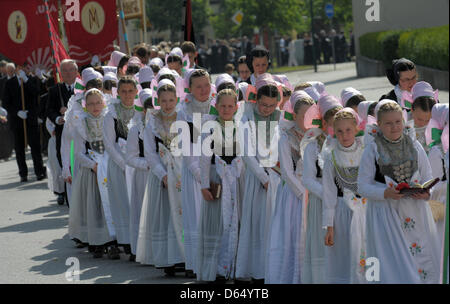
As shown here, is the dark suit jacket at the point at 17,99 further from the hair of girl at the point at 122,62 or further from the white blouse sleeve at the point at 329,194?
the white blouse sleeve at the point at 329,194

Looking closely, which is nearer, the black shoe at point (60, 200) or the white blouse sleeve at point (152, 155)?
the white blouse sleeve at point (152, 155)

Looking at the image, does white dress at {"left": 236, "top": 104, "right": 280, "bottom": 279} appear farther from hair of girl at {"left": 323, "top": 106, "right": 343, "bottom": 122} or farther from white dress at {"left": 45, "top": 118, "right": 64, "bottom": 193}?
white dress at {"left": 45, "top": 118, "right": 64, "bottom": 193}

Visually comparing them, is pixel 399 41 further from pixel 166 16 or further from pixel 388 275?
pixel 166 16

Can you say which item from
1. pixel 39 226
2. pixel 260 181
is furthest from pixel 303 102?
pixel 39 226

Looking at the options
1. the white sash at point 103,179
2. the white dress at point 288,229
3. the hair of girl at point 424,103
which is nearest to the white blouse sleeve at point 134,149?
the white sash at point 103,179

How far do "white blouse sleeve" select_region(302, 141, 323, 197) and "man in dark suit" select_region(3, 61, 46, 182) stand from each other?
1176 cm

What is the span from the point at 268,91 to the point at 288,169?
0.83 metres

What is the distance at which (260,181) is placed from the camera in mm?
8000

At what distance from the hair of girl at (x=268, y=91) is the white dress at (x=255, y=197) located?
0.18 meters

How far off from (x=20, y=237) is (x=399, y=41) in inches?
733

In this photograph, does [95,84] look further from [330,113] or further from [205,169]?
[330,113]

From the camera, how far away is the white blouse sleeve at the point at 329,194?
22.7 feet

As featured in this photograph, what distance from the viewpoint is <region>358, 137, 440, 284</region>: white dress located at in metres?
6.54

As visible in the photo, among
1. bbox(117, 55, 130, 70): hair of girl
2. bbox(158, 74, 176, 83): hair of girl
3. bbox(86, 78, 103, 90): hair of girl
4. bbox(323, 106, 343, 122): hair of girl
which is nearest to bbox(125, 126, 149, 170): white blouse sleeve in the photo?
bbox(158, 74, 176, 83): hair of girl
